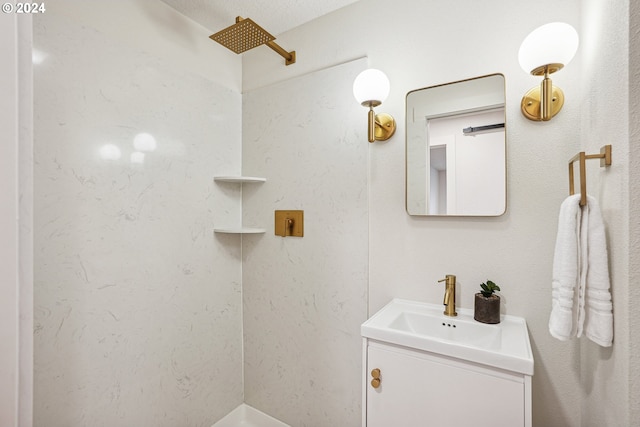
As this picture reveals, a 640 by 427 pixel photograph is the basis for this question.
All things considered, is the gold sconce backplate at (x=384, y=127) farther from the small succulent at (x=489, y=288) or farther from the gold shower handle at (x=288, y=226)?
the small succulent at (x=489, y=288)

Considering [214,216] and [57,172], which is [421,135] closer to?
[214,216]

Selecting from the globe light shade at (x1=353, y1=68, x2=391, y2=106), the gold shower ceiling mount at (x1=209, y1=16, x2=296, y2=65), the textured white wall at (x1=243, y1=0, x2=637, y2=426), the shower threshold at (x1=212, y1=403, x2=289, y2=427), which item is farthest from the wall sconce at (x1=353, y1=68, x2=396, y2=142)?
the shower threshold at (x1=212, y1=403, x2=289, y2=427)

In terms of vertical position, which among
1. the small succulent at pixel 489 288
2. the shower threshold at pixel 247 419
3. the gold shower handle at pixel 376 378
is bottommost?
the shower threshold at pixel 247 419

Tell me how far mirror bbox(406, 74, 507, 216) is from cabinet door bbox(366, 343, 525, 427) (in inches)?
23.4

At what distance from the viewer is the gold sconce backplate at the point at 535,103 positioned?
1.10m

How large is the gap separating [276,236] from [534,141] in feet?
4.26

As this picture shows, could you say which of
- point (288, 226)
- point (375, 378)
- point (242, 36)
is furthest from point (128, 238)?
point (375, 378)

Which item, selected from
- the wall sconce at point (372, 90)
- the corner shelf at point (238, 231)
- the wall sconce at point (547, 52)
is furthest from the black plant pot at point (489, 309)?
the corner shelf at point (238, 231)

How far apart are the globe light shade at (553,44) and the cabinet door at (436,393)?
0.98 m

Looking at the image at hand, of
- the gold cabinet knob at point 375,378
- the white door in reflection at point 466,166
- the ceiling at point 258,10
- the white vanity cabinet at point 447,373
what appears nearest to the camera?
the white vanity cabinet at point 447,373

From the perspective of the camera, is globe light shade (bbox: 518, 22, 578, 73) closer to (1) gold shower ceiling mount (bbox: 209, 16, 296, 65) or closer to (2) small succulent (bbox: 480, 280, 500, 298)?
(2) small succulent (bbox: 480, 280, 500, 298)

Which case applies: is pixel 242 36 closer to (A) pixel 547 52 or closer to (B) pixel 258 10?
(B) pixel 258 10

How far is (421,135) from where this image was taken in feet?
4.49

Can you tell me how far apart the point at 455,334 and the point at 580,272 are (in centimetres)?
52
